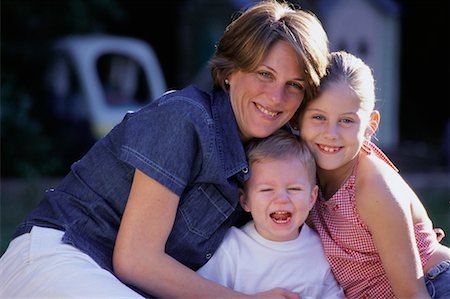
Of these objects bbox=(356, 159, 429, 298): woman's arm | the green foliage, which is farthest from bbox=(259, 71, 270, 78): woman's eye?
the green foliage

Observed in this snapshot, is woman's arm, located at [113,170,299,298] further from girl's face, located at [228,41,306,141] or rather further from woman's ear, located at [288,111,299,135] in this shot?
woman's ear, located at [288,111,299,135]

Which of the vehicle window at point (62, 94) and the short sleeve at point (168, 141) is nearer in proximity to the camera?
the short sleeve at point (168, 141)

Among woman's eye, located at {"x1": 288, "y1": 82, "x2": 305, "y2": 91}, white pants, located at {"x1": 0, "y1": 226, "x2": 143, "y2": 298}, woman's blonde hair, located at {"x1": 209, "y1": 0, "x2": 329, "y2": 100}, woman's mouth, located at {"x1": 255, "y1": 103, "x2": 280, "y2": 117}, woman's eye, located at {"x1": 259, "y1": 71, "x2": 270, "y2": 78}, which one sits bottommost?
white pants, located at {"x1": 0, "y1": 226, "x2": 143, "y2": 298}

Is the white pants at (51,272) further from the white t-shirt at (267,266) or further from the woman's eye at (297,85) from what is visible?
the woman's eye at (297,85)

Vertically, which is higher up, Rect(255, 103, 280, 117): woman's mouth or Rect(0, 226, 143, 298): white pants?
Rect(255, 103, 280, 117): woman's mouth

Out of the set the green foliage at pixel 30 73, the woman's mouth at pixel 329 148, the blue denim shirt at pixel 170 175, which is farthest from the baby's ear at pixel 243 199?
the green foliage at pixel 30 73

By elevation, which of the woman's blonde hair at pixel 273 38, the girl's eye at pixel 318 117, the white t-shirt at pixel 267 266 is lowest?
the white t-shirt at pixel 267 266

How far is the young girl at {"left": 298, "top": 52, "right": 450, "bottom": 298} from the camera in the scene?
2.65m

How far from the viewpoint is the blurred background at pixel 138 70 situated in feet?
26.2

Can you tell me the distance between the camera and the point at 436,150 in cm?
1066

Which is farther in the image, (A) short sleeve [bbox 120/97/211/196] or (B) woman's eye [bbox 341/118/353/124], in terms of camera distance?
(B) woman's eye [bbox 341/118/353/124]

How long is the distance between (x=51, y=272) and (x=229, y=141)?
0.70 m

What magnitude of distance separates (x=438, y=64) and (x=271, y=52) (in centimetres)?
924

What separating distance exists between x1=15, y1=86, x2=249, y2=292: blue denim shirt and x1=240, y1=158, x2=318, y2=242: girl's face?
0.19ft
